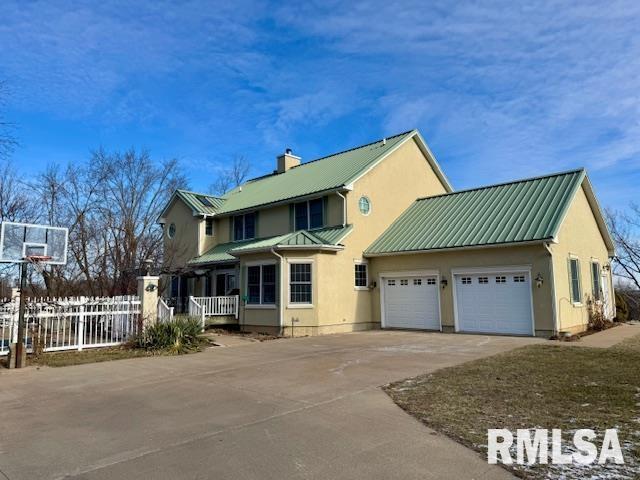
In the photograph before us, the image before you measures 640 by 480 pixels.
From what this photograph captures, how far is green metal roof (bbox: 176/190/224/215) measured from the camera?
84.6ft

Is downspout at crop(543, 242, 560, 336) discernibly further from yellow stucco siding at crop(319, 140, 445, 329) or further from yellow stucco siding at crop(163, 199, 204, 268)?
yellow stucco siding at crop(163, 199, 204, 268)

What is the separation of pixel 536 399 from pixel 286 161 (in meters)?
23.1

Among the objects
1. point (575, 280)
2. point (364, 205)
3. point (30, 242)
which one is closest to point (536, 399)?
point (30, 242)

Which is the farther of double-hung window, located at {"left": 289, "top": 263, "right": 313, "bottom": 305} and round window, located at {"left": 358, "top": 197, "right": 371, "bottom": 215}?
round window, located at {"left": 358, "top": 197, "right": 371, "bottom": 215}

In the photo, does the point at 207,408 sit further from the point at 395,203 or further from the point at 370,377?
the point at 395,203

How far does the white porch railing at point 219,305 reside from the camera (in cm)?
1942

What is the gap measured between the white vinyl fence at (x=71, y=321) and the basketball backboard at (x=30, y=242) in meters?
1.33

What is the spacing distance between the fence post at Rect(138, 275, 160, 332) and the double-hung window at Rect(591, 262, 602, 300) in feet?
57.0

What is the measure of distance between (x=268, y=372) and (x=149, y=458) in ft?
16.9

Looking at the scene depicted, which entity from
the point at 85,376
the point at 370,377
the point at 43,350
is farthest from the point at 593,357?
the point at 43,350

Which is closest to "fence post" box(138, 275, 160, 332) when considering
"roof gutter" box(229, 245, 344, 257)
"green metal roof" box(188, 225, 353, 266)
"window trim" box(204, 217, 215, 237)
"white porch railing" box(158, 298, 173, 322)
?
"white porch railing" box(158, 298, 173, 322)

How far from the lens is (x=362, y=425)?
6.14 meters

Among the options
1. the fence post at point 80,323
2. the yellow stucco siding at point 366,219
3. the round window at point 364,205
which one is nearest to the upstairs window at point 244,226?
the yellow stucco siding at point 366,219

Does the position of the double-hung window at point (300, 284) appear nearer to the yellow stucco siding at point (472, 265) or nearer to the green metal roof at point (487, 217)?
the green metal roof at point (487, 217)
